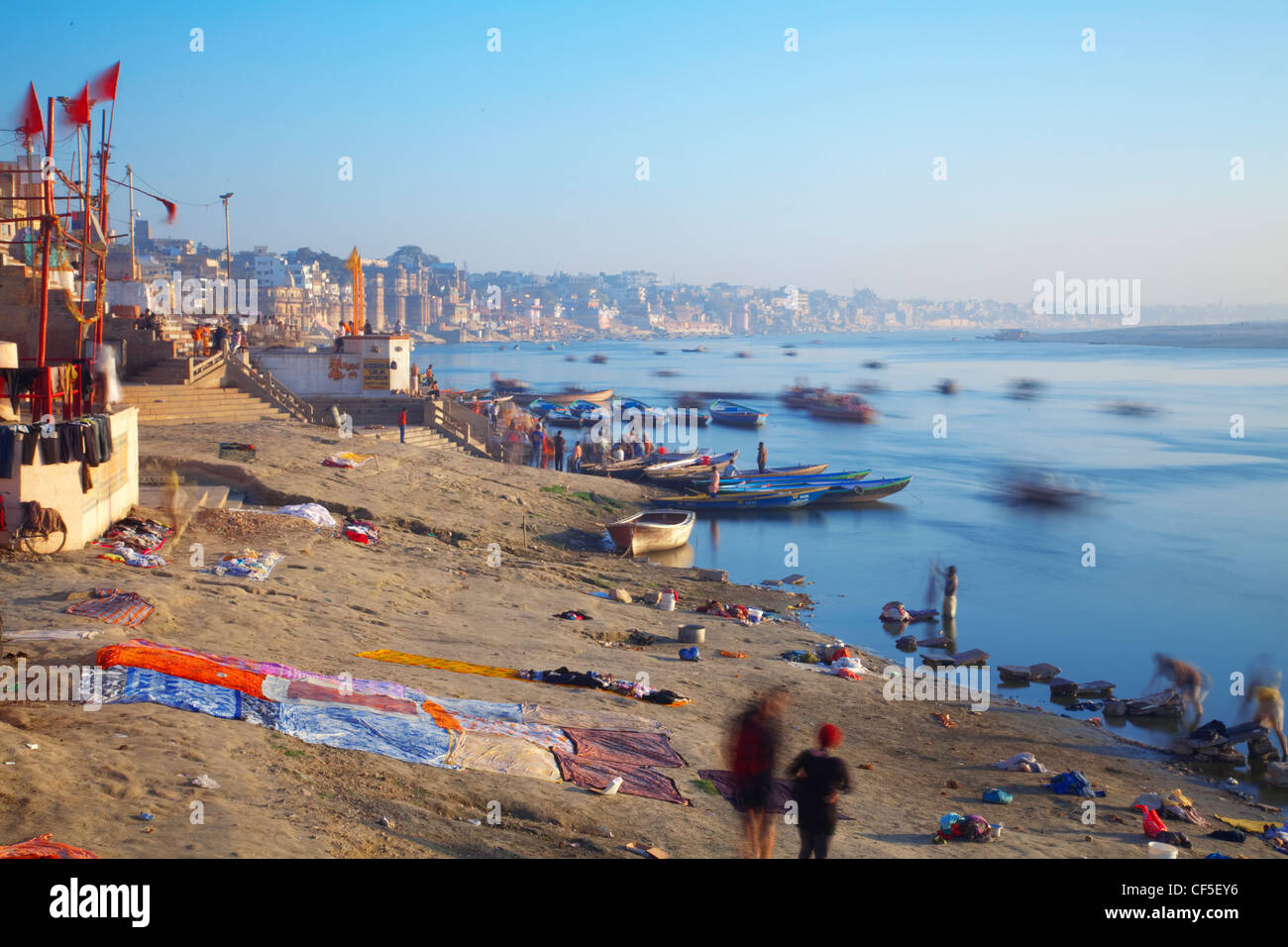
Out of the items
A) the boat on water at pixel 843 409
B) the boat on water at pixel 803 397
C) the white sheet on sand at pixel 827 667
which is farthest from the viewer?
the boat on water at pixel 803 397

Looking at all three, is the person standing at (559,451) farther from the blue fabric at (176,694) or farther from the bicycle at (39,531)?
the blue fabric at (176,694)

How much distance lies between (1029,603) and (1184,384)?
80477mm

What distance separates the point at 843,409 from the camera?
62.0m

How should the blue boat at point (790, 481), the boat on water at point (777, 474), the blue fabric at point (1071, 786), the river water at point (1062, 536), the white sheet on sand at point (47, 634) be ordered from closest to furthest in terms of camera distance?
the white sheet on sand at point (47, 634) < the blue fabric at point (1071, 786) < the river water at point (1062, 536) < the blue boat at point (790, 481) < the boat on water at point (777, 474)

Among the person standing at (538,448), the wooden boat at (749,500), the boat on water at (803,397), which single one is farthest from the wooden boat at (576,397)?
the wooden boat at (749,500)

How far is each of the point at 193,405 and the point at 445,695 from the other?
16.2 m

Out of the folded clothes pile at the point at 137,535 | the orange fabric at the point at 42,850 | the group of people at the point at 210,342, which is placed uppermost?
the group of people at the point at 210,342

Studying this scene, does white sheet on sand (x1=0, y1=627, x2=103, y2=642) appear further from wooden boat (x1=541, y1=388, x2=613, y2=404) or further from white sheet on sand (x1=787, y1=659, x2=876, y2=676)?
wooden boat (x1=541, y1=388, x2=613, y2=404)

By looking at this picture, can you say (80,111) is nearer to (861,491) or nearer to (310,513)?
(310,513)

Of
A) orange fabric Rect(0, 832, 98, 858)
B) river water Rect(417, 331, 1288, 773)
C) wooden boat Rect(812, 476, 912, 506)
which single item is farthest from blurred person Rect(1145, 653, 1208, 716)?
wooden boat Rect(812, 476, 912, 506)

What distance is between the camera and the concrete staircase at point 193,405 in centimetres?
2095

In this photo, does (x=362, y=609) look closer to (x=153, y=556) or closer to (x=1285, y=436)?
(x=153, y=556)

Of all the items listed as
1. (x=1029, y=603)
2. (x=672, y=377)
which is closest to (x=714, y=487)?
(x=1029, y=603)

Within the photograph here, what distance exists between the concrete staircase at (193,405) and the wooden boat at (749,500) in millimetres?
10177
